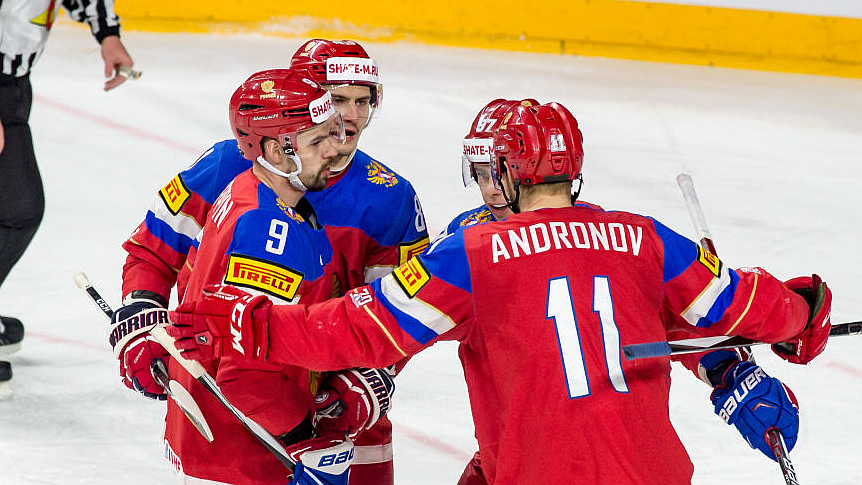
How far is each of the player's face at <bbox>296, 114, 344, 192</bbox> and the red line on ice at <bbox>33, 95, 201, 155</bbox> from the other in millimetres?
4097

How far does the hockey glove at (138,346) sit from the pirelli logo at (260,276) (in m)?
0.41

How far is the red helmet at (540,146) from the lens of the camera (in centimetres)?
211

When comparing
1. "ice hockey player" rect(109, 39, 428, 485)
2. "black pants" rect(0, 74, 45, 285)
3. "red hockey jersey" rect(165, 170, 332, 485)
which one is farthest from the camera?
"black pants" rect(0, 74, 45, 285)

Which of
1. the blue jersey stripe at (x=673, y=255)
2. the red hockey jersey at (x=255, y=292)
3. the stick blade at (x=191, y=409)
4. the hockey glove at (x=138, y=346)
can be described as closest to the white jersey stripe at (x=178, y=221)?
the hockey glove at (x=138, y=346)

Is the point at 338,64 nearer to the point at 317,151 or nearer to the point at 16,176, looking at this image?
the point at 317,151

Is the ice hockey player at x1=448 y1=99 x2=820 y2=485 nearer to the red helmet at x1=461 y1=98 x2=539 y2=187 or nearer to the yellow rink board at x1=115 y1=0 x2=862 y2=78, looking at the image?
the red helmet at x1=461 y1=98 x2=539 y2=187

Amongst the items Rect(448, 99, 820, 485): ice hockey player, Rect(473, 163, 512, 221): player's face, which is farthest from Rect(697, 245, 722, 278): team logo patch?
Rect(473, 163, 512, 221): player's face

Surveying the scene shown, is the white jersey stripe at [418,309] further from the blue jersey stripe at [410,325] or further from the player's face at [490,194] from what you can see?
the player's face at [490,194]

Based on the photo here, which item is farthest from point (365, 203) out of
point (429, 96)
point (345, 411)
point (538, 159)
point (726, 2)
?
point (726, 2)

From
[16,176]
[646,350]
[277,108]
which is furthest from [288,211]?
[16,176]

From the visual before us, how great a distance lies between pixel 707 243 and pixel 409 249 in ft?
2.29

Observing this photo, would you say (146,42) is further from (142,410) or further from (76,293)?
(142,410)

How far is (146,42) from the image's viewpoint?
8.33 m

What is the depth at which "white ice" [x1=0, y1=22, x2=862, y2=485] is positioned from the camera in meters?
3.82
